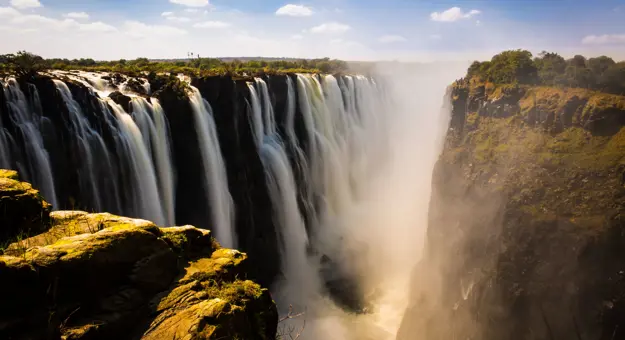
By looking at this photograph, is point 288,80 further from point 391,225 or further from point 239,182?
point 391,225

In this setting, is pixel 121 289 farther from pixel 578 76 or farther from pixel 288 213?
pixel 578 76

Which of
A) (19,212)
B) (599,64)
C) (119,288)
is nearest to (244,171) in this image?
(19,212)

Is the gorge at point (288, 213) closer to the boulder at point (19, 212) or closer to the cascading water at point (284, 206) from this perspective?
the boulder at point (19, 212)

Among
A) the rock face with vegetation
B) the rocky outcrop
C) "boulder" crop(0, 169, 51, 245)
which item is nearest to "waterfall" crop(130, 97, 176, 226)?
the rocky outcrop

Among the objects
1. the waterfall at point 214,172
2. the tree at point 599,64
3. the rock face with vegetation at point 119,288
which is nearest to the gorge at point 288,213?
the rock face with vegetation at point 119,288

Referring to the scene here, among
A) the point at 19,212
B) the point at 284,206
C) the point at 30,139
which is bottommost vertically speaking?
the point at 284,206

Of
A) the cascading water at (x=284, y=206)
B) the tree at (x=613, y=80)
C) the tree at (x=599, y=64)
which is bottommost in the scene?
the cascading water at (x=284, y=206)

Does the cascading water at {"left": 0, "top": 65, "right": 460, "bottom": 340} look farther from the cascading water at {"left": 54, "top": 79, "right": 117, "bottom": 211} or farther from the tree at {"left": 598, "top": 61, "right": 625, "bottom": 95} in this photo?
the tree at {"left": 598, "top": 61, "right": 625, "bottom": 95}
